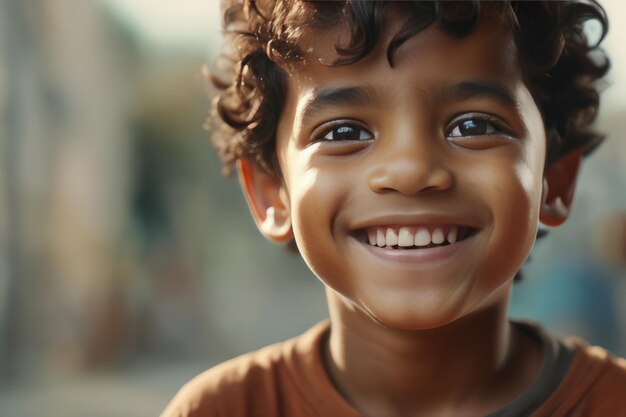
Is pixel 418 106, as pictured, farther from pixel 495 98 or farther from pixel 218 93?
pixel 218 93

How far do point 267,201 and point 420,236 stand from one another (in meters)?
0.33

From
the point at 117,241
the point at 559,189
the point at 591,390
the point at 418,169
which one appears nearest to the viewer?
the point at 418,169

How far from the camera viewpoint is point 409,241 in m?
1.01

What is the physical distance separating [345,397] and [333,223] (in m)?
0.29

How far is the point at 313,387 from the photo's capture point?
120 cm

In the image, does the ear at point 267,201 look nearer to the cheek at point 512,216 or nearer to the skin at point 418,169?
the skin at point 418,169

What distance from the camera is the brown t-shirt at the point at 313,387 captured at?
114 cm

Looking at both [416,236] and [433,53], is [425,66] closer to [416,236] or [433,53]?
[433,53]

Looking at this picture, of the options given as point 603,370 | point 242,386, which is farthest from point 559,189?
point 242,386

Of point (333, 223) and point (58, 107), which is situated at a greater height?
point (58, 107)

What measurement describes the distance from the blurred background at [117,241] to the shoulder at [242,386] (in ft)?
5.09

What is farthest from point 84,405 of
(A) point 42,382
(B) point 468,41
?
(B) point 468,41

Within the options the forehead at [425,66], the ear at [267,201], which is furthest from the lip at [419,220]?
the ear at [267,201]

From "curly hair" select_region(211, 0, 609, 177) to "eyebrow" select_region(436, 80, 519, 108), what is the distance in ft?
0.19
